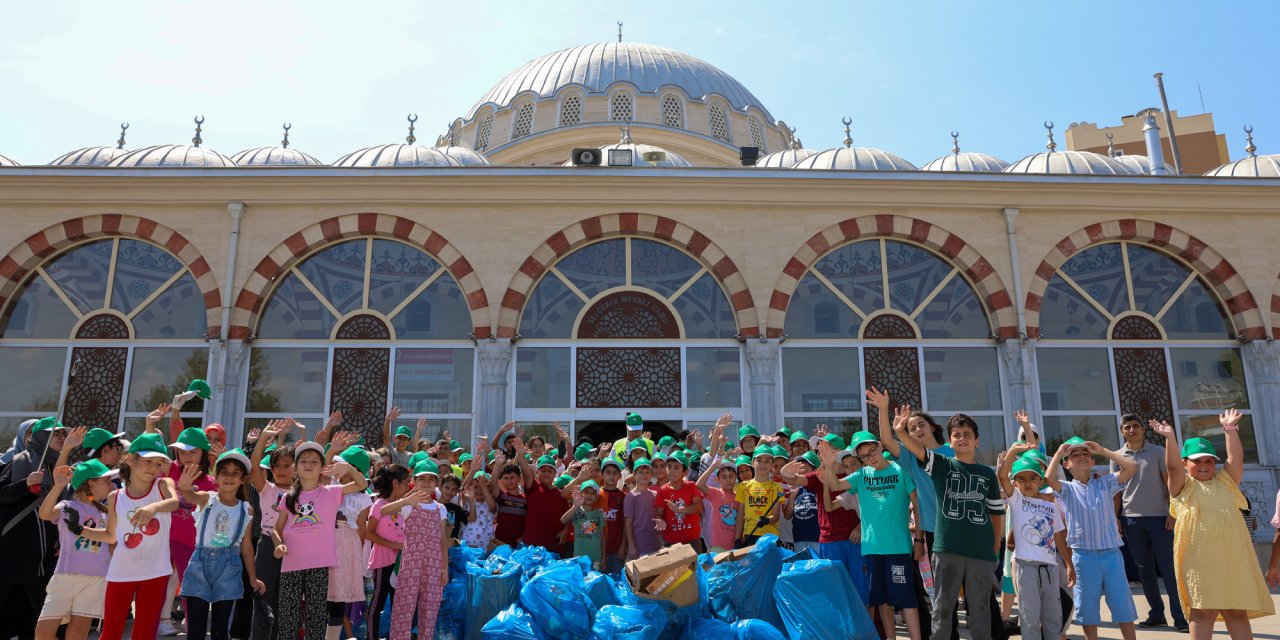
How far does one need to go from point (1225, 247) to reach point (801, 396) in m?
6.29

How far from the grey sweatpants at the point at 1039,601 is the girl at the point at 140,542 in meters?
4.64

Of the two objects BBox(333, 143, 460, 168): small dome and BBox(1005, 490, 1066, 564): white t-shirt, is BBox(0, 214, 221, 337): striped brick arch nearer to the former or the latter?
BBox(333, 143, 460, 168): small dome

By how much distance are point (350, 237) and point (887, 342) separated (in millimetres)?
7420

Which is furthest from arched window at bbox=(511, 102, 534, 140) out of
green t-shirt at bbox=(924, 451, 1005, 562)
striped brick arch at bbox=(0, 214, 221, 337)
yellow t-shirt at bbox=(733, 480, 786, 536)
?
green t-shirt at bbox=(924, 451, 1005, 562)

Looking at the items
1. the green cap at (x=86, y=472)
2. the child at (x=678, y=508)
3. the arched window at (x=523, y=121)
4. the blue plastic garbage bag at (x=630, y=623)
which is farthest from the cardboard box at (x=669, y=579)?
the arched window at (x=523, y=121)

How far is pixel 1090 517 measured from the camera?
4.96 metres

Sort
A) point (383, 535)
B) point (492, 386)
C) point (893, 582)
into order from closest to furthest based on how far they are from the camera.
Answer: point (893, 582)
point (383, 535)
point (492, 386)

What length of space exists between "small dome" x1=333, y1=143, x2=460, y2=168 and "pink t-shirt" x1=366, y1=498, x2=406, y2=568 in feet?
30.0

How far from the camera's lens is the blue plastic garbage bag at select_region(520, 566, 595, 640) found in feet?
15.4

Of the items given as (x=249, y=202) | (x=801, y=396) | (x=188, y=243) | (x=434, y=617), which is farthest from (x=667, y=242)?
(x=434, y=617)

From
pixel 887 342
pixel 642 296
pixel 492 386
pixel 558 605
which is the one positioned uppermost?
pixel 642 296

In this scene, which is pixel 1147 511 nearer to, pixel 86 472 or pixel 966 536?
pixel 966 536

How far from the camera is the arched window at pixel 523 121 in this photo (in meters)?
18.8

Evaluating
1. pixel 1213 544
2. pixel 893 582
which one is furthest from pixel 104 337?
→ pixel 1213 544
